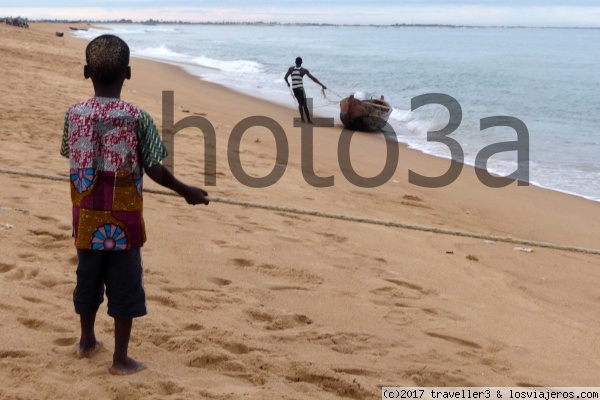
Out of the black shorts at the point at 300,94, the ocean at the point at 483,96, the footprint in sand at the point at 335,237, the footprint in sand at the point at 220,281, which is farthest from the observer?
the black shorts at the point at 300,94

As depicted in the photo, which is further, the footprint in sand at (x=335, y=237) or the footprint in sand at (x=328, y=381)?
the footprint in sand at (x=335, y=237)

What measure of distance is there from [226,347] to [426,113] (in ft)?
42.1

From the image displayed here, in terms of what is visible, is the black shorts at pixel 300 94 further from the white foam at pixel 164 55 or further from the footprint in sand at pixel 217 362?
the white foam at pixel 164 55

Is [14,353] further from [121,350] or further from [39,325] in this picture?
[121,350]

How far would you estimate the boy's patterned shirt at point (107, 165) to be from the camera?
2451 mm

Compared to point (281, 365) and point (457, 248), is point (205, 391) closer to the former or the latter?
point (281, 365)

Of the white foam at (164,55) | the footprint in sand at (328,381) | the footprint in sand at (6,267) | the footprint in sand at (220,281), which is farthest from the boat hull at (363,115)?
the white foam at (164,55)

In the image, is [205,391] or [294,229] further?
[294,229]

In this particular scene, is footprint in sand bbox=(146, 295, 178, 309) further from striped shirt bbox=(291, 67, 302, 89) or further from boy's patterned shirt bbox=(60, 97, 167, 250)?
striped shirt bbox=(291, 67, 302, 89)

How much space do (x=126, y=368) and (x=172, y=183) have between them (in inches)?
29.4

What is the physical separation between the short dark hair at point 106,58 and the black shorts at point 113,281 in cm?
66

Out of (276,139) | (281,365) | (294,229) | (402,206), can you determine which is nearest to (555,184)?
(402,206)

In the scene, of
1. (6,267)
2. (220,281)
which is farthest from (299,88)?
(6,267)

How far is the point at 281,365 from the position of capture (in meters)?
2.88
